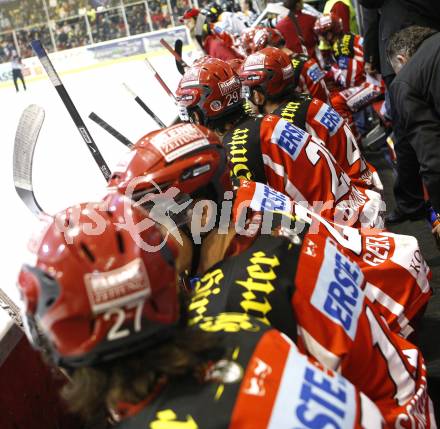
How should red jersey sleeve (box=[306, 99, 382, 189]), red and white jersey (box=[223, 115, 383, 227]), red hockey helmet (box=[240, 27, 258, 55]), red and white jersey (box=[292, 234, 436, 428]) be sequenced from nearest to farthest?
red and white jersey (box=[292, 234, 436, 428])
red and white jersey (box=[223, 115, 383, 227])
red jersey sleeve (box=[306, 99, 382, 189])
red hockey helmet (box=[240, 27, 258, 55])

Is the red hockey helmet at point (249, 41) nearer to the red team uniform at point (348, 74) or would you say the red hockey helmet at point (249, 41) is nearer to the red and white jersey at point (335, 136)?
the red team uniform at point (348, 74)

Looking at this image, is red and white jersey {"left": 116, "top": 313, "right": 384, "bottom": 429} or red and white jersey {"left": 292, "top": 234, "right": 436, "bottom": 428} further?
red and white jersey {"left": 292, "top": 234, "right": 436, "bottom": 428}

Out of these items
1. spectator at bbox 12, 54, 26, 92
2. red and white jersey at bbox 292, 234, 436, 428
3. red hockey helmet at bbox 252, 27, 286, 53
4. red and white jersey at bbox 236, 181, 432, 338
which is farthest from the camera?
spectator at bbox 12, 54, 26, 92

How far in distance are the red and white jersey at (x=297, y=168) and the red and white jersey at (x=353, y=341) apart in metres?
1.07

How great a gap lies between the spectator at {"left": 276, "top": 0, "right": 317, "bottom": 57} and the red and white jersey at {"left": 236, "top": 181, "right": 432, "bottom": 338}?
5.13 metres

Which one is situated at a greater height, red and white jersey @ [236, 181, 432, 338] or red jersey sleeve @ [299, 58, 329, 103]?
red and white jersey @ [236, 181, 432, 338]

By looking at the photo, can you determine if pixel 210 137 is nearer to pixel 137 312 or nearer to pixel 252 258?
pixel 252 258

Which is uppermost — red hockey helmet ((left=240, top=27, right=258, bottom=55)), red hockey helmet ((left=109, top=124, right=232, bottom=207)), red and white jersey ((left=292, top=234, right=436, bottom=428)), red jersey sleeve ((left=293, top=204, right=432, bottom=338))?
red hockey helmet ((left=109, top=124, right=232, bottom=207))

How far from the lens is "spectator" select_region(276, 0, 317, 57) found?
6625 mm

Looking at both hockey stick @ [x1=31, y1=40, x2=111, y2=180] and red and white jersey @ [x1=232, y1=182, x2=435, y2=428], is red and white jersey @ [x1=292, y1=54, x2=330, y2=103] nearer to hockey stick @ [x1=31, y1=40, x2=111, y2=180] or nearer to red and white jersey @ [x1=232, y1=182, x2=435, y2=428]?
hockey stick @ [x1=31, y1=40, x2=111, y2=180]

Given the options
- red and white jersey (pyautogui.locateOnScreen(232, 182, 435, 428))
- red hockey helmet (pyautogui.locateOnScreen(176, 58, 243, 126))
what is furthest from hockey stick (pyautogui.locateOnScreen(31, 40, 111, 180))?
red and white jersey (pyautogui.locateOnScreen(232, 182, 435, 428))

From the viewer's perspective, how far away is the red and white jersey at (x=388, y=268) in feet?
5.45

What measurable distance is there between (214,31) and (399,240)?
5385mm

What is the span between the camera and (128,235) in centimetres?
94
